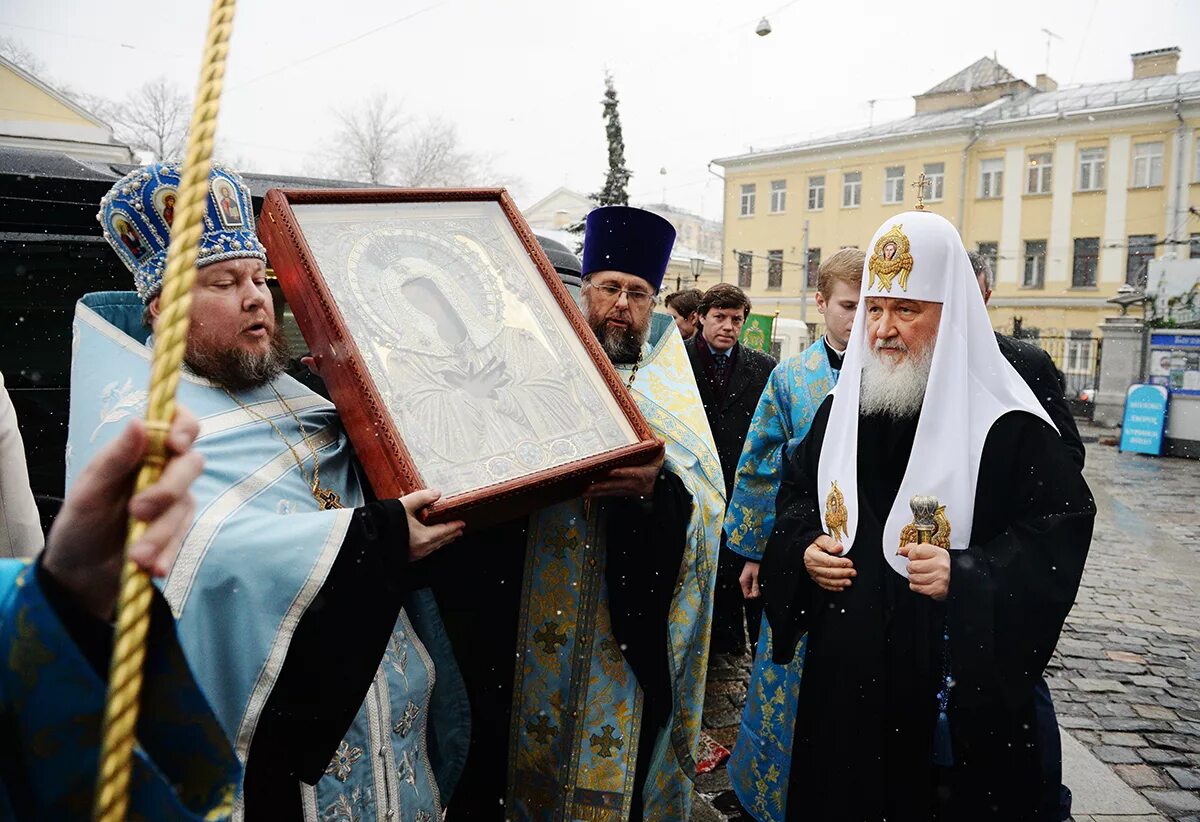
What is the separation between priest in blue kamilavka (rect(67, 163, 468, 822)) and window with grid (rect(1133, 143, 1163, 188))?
32842 millimetres

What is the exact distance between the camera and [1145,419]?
14.3 meters

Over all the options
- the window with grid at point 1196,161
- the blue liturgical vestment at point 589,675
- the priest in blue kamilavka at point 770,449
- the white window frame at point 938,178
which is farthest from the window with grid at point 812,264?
the blue liturgical vestment at point 589,675

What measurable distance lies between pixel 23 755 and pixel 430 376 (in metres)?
1.13

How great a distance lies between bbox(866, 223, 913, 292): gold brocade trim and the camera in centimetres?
237

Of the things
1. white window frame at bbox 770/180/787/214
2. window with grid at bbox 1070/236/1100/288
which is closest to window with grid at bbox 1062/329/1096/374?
window with grid at bbox 1070/236/1100/288

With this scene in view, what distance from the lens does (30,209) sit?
287cm

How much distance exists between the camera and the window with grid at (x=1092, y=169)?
28.5 meters

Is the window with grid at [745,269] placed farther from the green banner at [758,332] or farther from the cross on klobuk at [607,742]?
the cross on klobuk at [607,742]

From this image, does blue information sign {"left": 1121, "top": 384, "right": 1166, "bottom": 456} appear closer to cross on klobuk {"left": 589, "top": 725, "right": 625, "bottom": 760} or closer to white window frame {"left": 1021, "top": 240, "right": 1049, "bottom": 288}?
cross on klobuk {"left": 589, "top": 725, "right": 625, "bottom": 760}

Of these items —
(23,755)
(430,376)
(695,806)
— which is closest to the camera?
(23,755)

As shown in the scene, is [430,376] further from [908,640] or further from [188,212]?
[908,640]

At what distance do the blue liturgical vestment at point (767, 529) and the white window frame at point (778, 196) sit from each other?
32.6 m

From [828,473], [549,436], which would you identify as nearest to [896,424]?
[828,473]

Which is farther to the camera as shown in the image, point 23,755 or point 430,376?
point 430,376
